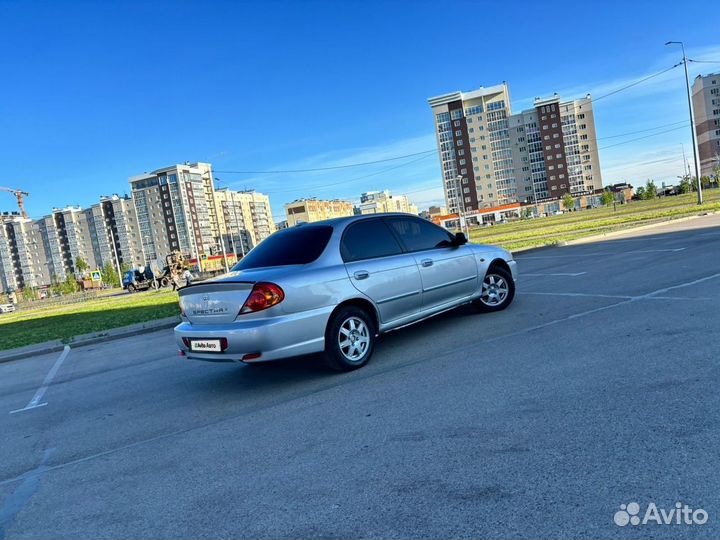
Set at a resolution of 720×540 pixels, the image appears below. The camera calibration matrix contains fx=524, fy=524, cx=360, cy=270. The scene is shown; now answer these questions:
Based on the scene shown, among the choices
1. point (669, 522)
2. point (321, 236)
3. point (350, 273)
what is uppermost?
point (321, 236)

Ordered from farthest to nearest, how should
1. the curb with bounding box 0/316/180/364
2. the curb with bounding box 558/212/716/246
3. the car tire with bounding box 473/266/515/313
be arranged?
the curb with bounding box 558/212/716/246
the curb with bounding box 0/316/180/364
the car tire with bounding box 473/266/515/313

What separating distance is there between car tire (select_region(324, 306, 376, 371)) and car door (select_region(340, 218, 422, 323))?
25 cm

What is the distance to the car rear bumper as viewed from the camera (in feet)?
16.6

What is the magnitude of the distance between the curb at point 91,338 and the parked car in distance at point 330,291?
7155 millimetres

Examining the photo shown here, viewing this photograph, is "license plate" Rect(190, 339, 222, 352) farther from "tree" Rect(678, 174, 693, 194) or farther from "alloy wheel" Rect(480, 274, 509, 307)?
"tree" Rect(678, 174, 693, 194)

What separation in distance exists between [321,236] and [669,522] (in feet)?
14.2

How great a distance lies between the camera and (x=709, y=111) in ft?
434

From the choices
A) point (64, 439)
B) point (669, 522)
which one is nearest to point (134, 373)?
point (64, 439)

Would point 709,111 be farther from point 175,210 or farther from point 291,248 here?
point 291,248

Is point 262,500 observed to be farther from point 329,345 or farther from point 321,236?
point 321,236

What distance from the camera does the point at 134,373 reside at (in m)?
7.64

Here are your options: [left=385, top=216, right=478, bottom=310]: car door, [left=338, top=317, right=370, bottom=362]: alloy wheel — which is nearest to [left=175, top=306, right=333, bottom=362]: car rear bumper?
[left=338, top=317, right=370, bottom=362]: alloy wheel

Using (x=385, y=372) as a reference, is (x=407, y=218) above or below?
above

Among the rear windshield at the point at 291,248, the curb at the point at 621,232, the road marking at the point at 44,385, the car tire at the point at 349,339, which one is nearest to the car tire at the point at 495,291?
the car tire at the point at 349,339
